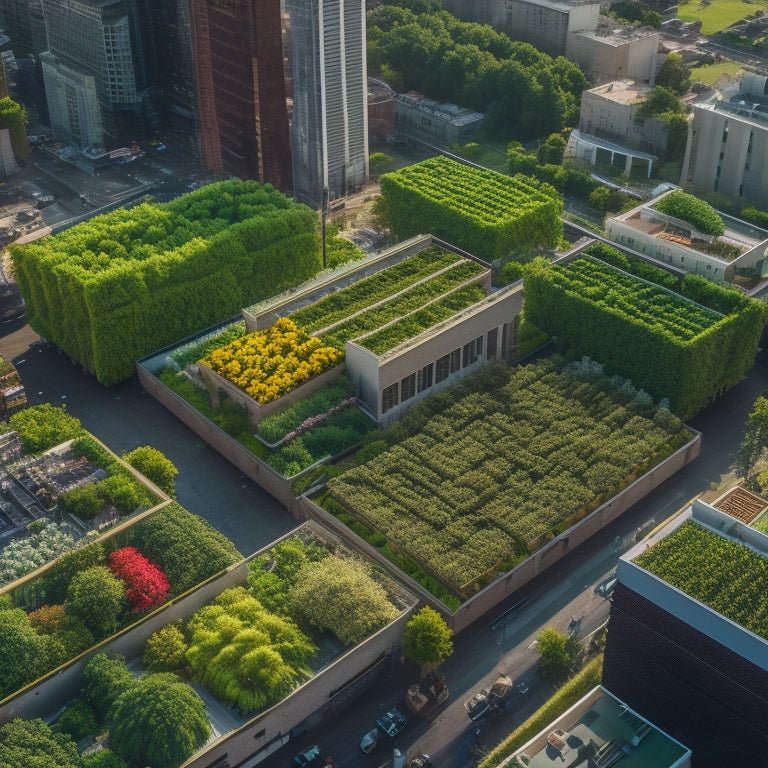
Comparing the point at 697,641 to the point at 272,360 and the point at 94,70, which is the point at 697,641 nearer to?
the point at 272,360

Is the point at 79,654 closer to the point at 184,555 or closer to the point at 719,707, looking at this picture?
the point at 184,555

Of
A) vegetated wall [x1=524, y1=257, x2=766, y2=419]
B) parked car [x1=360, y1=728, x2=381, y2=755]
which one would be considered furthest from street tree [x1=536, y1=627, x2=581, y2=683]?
vegetated wall [x1=524, y1=257, x2=766, y2=419]

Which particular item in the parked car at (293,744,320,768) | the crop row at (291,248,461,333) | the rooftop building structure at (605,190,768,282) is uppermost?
the rooftop building structure at (605,190,768,282)

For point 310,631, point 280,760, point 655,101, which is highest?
point 655,101

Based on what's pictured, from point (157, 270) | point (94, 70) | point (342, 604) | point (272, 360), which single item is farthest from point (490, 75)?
point (342, 604)

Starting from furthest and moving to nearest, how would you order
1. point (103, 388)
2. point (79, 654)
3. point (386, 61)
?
1. point (386, 61)
2. point (103, 388)
3. point (79, 654)

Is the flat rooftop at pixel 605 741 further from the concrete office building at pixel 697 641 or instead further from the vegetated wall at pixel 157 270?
the vegetated wall at pixel 157 270

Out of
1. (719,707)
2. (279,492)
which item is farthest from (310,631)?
(719,707)

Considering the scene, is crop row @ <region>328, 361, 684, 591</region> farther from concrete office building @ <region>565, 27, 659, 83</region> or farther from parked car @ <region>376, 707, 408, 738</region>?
concrete office building @ <region>565, 27, 659, 83</region>
